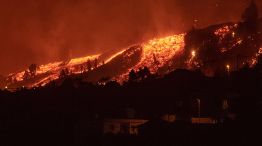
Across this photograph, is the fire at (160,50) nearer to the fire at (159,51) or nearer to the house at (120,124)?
the fire at (159,51)

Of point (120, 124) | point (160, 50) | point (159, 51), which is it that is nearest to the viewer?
point (120, 124)

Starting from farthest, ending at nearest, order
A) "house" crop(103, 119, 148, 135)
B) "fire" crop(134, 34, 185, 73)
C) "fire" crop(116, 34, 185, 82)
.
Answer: "fire" crop(134, 34, 185, 73)
"fire" crop(116, 34, 185, 82)
"house" crop(103, 119, 148, 135)

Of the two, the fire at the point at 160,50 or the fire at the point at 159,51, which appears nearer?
the fire at the point at 159,51

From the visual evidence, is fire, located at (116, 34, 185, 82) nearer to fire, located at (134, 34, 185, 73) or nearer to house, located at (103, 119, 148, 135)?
fire, located at (134, 34, 185, 73)

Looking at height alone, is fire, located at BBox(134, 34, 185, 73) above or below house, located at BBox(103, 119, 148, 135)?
above

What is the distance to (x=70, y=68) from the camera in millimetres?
172625

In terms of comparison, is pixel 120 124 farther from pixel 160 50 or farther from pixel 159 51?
pixel 160 50

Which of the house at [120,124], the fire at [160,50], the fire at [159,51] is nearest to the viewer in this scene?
the house at [120,124]

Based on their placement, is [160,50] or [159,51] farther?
[160,50]

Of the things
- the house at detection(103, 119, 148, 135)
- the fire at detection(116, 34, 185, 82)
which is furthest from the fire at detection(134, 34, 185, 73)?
the house at detection(103, 119, 148, 135)

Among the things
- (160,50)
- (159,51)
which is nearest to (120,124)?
(159,51)

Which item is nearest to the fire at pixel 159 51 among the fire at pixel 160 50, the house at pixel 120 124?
the fire at pixel 160 50

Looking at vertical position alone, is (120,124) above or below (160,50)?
below

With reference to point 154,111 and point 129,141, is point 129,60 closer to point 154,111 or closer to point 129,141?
point 154,111
